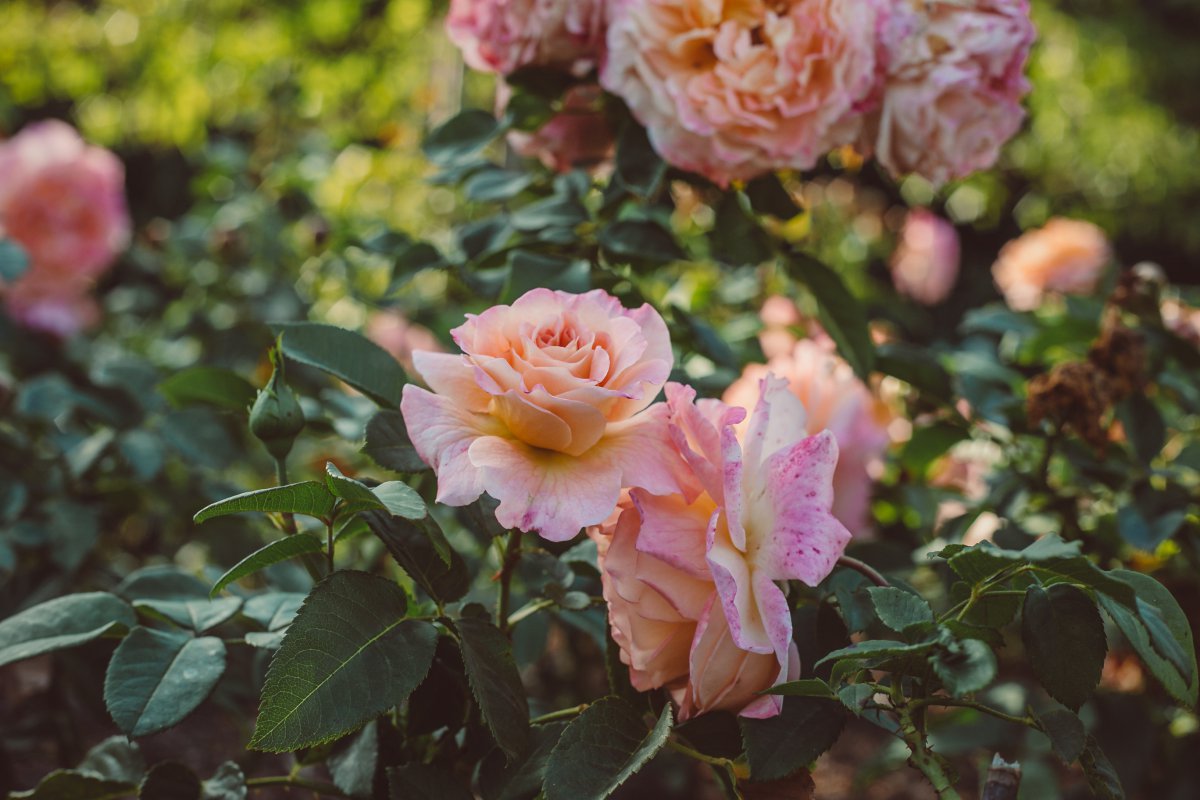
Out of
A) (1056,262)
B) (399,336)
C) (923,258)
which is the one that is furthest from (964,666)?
(923,258)

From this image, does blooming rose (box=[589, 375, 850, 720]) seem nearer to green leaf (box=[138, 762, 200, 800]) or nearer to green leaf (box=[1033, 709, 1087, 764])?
green leaf (box=[1033, 709, 1087, 764])

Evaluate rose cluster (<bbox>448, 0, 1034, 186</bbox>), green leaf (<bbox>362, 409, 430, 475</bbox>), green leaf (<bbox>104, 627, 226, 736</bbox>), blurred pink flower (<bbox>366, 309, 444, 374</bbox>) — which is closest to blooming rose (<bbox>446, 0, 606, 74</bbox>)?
rose cluster (<bbox>448, 0, 1034, 186</bbox>)

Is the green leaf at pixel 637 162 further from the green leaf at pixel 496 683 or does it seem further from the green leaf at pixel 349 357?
the green leaf at pixel 496 683

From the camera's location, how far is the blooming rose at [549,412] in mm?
440

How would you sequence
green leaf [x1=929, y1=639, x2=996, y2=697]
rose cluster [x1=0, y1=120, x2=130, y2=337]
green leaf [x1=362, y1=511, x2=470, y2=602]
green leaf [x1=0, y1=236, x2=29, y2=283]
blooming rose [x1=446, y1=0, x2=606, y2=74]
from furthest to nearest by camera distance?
rose cluster [x1=0, y1=120, x2=130, y2=337], green leaf [x1=0, y1=236, x2=29, y2=283], blooming rose [x1=446, y1=0, x2=606, y2=74], green leaf [x1=362, y1=511, x2=470, y2=602], green leaf [x1=929, y1=639, x2=996, y2=697]

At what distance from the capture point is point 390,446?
0.50 metres

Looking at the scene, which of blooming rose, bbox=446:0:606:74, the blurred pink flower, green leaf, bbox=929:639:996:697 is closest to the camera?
green leaf, bbox=929:639:996:697

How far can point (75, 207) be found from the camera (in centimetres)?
152

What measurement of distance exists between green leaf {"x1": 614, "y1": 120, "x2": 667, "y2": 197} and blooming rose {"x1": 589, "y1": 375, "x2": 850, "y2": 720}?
10.2 inches

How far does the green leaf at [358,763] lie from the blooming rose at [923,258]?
6.87ft

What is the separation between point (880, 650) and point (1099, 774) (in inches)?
4.5

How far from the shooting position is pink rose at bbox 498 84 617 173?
793 mm

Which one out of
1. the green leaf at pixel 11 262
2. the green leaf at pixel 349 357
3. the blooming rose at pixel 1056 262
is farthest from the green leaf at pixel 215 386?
the blooming rose at pixel 1056 262

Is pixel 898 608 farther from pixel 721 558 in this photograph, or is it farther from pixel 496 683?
pixel 496 683
